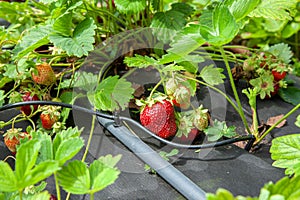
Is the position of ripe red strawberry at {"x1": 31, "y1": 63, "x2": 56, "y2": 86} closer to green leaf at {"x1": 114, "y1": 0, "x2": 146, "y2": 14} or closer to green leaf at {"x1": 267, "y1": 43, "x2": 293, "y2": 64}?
Result: green leaf at {"x1": 114, "y1": 0, "x2": 146, "y2": 14}

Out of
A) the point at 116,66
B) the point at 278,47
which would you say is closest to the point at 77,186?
the point at 116,66

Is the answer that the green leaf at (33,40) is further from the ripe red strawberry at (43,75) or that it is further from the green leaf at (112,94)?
the green leaf at (112,94)

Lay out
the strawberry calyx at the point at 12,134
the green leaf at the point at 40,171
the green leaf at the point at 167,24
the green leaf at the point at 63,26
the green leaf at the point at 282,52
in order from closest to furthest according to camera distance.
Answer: the green leaf at the point at 40,171, the strawberry calyx at the point at 12,134, the green leaf at the point at 63,26, the green leaf at the point at 167,24, the green leaf at the point at 282,52

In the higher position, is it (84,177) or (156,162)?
(84,177)

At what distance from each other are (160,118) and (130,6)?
307 millimetres

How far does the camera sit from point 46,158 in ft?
2.35

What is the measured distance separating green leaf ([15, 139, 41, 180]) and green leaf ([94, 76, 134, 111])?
1.32 feet

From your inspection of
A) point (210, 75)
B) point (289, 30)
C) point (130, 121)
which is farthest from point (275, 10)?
point (289, 30)

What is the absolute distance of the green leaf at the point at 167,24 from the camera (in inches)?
48.1

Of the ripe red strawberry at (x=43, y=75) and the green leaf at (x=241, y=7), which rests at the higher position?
the green leaf at (x=241, y=7)

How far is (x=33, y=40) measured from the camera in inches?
43.8

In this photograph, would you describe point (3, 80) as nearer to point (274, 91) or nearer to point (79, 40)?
point (79, 40)

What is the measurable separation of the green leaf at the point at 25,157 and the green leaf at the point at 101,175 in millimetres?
89

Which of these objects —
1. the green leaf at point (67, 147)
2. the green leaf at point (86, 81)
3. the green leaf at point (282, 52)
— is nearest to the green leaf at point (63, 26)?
the green leaf at point (86, 81)
